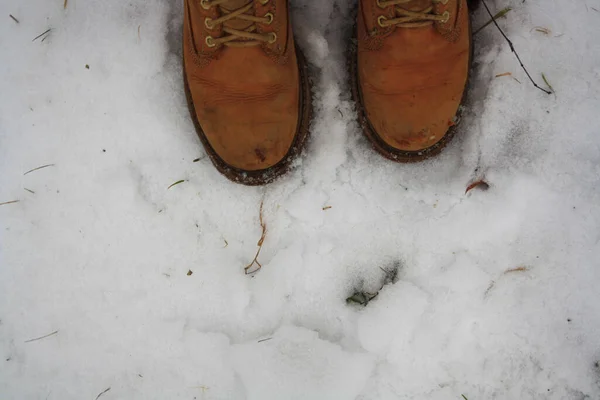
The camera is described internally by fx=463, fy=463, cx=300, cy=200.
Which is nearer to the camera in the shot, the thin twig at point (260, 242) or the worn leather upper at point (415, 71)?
the worn leather upper at point (415, 71)

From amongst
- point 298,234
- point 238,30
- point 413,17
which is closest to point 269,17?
point 238,30

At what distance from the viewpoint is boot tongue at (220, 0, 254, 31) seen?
3.34 ft

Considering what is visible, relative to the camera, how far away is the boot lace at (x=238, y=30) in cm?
102

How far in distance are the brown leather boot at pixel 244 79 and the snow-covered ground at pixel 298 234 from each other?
0.43ft

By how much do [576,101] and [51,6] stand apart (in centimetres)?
139

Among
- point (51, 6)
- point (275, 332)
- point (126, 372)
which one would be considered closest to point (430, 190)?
point (275, 332)

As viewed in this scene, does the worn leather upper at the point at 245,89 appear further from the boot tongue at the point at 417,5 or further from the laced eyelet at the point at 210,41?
the boot tongue at the point at 417,5

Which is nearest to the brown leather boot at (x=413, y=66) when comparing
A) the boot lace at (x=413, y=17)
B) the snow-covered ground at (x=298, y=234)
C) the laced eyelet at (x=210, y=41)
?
the boot lace at (x=413, y=17)

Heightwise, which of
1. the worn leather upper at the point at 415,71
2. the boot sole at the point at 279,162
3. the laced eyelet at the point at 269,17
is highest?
the laced eyelet at the point at 269,17

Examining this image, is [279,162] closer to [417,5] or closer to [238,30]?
[238,30]

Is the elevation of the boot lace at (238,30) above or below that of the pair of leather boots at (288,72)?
above

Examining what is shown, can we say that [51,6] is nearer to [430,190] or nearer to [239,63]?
[239,63]

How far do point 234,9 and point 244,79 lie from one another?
151 millimetres

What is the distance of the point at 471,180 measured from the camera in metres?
1.19
